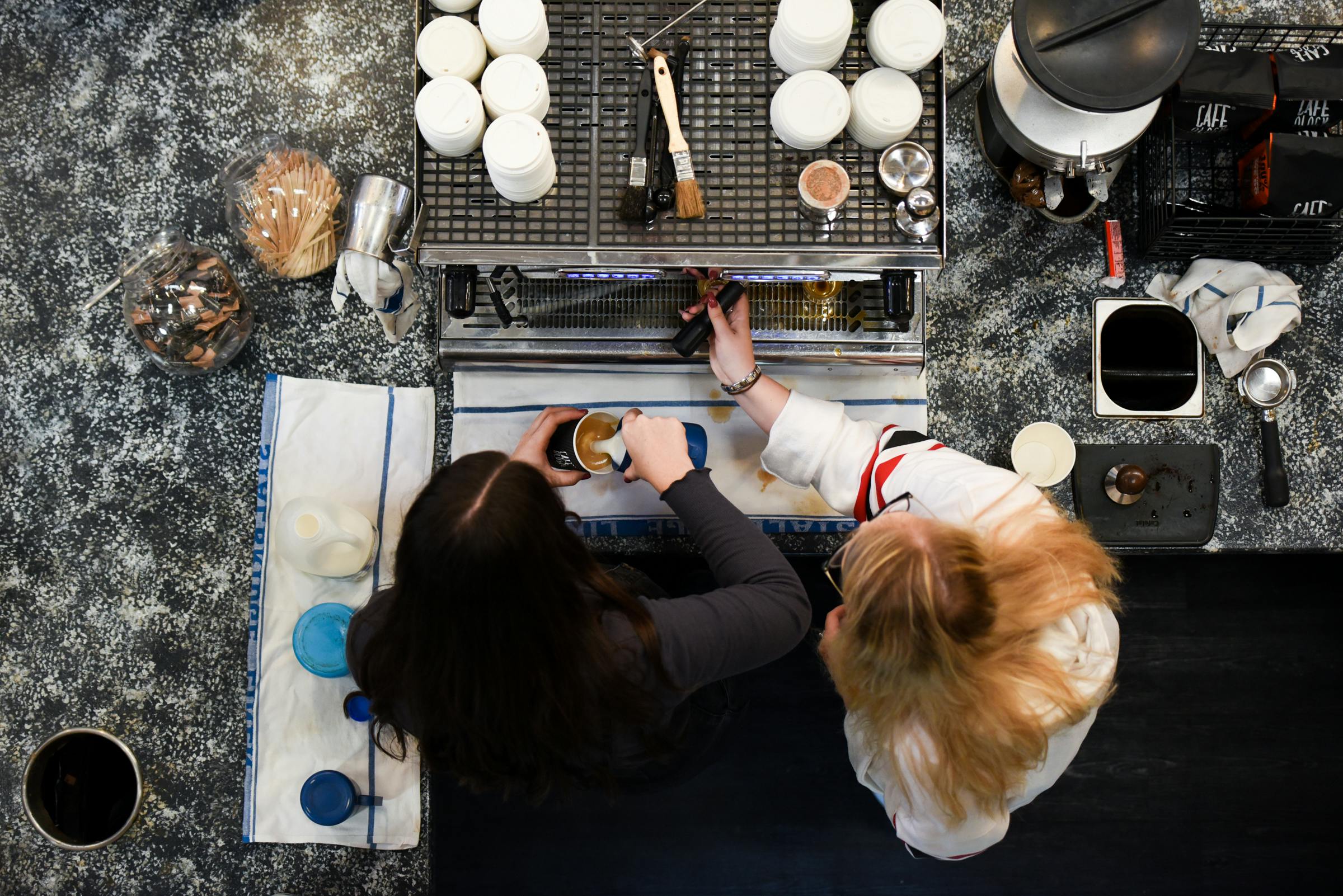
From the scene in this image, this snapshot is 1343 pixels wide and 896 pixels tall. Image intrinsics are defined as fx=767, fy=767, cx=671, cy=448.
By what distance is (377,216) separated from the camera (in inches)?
62.1

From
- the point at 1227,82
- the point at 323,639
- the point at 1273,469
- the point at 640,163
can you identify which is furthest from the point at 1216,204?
the point at 323,639

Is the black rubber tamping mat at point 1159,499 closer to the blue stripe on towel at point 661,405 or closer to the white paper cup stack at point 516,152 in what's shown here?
the blue stripe on towel at point 661,405

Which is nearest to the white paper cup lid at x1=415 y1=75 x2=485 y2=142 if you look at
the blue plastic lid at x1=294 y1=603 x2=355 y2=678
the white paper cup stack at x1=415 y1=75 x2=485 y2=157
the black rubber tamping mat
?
the white paper cup stack at x1=415 y1=75 x2=485 y2=157

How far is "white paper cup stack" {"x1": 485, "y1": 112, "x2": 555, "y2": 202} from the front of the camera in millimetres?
1178

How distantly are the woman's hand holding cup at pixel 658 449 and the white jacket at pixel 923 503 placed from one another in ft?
0.58

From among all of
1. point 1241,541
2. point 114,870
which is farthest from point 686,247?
point 114,870

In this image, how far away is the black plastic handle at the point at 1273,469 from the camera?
1707 mm

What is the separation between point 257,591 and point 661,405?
100 cm

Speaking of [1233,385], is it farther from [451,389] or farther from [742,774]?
[451,389]

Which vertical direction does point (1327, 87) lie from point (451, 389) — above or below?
above

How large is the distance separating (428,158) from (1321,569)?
8.28 feet

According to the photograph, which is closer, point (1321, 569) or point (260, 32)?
point (260, 32)

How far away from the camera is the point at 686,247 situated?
127 cm

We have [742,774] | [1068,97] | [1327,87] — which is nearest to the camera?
[1068,97]
